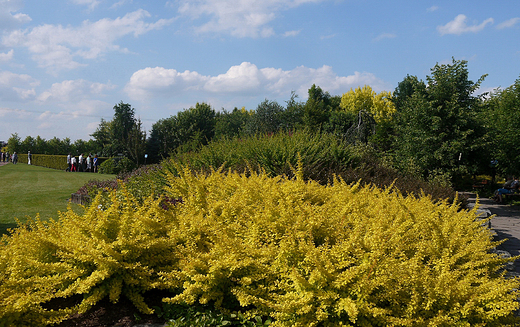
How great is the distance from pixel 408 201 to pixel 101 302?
13.4 ft

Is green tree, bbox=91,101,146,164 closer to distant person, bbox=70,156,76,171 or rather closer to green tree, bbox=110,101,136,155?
green tree, bbox=110,101,136,155

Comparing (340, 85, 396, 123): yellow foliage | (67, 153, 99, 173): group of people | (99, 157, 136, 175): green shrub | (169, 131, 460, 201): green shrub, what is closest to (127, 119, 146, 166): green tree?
(67, 153, 99, 173): group of people

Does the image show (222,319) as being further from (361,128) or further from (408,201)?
(361,128)

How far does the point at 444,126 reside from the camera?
12906 mm

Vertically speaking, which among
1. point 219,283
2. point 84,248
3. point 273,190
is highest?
point 273,190

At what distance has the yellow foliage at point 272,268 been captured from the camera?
2.65 metres

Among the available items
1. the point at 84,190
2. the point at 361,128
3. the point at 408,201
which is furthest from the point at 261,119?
the point at 408,201

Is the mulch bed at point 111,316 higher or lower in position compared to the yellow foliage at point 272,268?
lower

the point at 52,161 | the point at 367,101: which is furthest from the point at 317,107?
the point at 52,161

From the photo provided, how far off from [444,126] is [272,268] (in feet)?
40.3

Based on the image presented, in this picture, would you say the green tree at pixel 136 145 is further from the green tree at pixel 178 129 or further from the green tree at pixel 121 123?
the green tree at pixel 121 123

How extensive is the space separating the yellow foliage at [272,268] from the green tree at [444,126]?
30.3 ft

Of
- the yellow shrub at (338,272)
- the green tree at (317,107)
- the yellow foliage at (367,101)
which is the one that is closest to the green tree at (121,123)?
the green tree at (317,107)

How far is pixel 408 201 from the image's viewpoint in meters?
4.89
